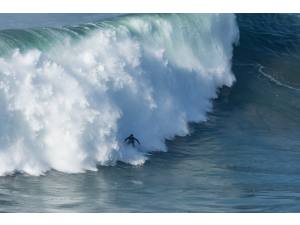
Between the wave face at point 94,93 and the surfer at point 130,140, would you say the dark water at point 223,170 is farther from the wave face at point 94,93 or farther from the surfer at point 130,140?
the surfer at point 130,140

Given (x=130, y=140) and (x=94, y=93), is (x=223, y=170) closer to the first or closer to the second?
(x=130, y=140)

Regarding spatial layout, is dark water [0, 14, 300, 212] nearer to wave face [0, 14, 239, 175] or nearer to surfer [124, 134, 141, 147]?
wave face [0, 14, 239, 175]

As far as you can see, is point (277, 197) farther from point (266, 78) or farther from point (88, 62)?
point (266, 78)

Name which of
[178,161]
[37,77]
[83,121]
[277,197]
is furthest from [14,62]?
[277,197]

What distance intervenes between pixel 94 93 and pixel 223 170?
156 inches

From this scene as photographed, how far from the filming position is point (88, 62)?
20.4 metres

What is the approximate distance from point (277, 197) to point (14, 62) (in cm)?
713

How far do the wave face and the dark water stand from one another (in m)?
0.59

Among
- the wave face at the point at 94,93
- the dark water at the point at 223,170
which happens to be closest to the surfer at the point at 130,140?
the wave face at the point at 94,93

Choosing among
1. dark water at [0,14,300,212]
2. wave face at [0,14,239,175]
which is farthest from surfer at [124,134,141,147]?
dark water at [0,14,300,212]

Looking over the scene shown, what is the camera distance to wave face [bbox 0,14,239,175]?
1816 cm

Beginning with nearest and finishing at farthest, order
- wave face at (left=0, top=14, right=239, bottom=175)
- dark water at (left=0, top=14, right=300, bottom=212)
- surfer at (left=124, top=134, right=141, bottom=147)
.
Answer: dark water at (left=0, top=14, right=300, bottom=212)
wave face at (left=0, top=14, right=239, bottom=175)
surfer at (left=124, top=134, right=141, bottom=147)

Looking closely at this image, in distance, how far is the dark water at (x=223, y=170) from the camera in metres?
16.0

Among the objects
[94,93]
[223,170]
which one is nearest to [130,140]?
[94,93]
